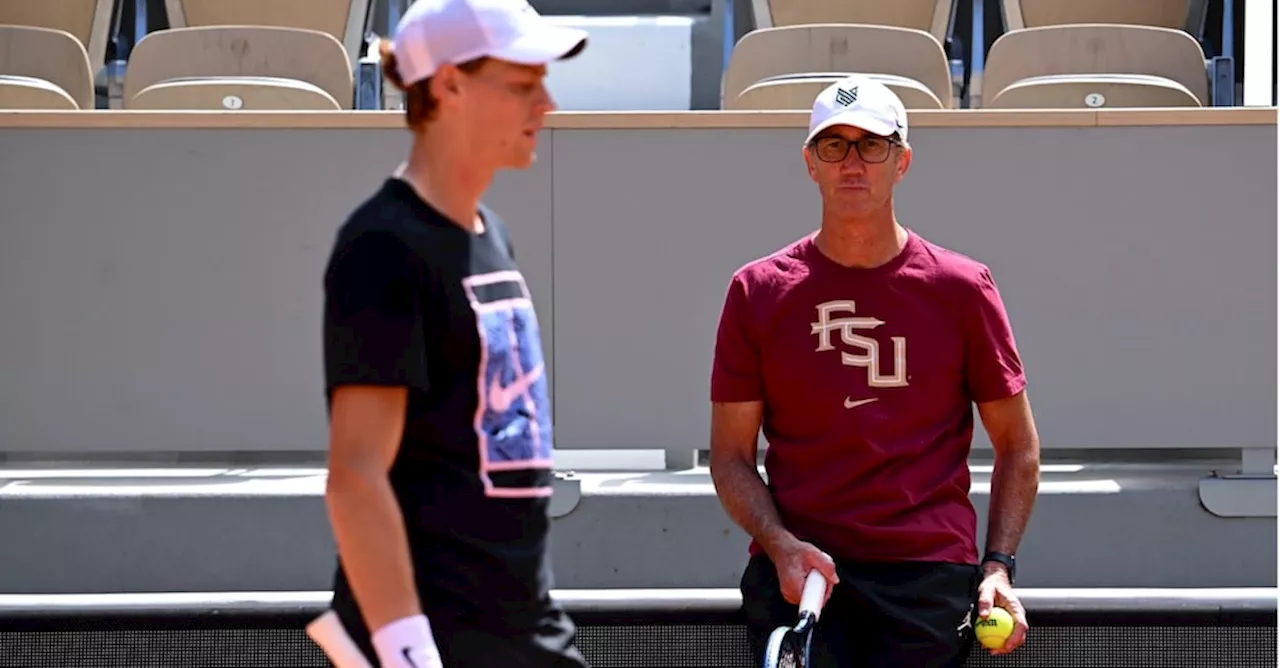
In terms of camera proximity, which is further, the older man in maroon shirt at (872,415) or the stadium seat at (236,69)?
the stadium seat at (236,69)

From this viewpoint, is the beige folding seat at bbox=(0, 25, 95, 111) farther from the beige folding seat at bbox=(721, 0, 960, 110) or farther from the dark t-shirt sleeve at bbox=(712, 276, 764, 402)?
the dark t-shirt sleeve at bbox=(712, 276, 764, 402)

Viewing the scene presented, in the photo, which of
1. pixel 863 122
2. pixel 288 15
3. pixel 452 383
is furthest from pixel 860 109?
pixel 288 15

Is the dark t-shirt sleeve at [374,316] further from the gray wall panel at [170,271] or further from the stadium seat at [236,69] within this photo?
the stadium seat at [236,69]

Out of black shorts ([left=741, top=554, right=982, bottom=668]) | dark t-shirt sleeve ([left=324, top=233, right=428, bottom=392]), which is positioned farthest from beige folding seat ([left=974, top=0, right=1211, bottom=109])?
dark t-shirt sleeve ([left=324, top=233, right=428, bottom=392])

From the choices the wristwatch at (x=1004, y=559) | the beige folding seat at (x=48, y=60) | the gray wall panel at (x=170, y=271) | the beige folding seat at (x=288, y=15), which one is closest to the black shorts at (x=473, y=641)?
A: the wristwatch at (x=1004, y=559)

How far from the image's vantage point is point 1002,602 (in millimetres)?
2820

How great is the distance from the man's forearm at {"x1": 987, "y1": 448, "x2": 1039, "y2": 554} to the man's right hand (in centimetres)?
34

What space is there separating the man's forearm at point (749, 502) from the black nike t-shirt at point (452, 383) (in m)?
0.95

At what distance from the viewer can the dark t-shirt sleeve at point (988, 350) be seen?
2.90 meters

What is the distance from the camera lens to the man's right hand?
8.93 ft

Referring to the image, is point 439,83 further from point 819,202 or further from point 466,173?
point 819,202

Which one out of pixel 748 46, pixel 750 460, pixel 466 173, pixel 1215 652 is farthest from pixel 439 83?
pixel 748 46

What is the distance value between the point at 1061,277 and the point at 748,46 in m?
2.11

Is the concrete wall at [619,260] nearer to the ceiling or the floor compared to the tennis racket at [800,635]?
nearer to the ceiling
